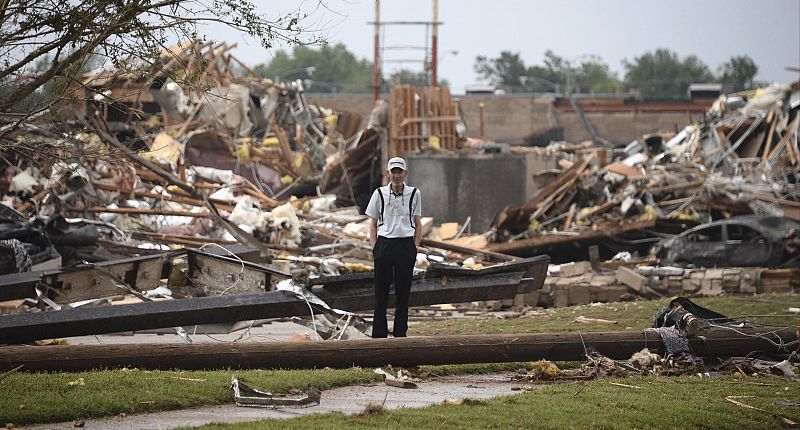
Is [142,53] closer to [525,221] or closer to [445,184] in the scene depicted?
[525,221]

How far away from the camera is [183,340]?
43.2 ft

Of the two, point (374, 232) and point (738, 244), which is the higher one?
point (374, 232)

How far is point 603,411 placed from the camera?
30.4 ft

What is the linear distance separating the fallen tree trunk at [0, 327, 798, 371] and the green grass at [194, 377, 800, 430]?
28.2 inches

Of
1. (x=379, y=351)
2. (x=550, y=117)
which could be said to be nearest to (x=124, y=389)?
(x=379, y=351)

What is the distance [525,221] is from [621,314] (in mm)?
10820

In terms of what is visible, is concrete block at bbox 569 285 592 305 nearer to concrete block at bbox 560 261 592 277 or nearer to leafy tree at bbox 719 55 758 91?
concrete block at bbox 560 261 592 277

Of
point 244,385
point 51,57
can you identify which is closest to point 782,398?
A: point 244,385

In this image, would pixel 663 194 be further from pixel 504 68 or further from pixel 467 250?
pixel 504 68

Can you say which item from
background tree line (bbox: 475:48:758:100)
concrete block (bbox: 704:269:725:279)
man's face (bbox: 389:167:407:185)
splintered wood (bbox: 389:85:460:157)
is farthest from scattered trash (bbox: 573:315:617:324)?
background tree line (bbox: 475:48:758:100)

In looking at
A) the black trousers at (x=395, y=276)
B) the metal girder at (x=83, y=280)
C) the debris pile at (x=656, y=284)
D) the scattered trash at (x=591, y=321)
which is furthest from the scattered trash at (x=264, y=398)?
the debris pile at (x=656, y=284)

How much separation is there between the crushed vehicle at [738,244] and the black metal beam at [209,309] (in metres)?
10.7

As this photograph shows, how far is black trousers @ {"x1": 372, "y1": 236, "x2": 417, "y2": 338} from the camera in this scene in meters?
12.1

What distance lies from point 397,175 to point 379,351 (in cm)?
199
